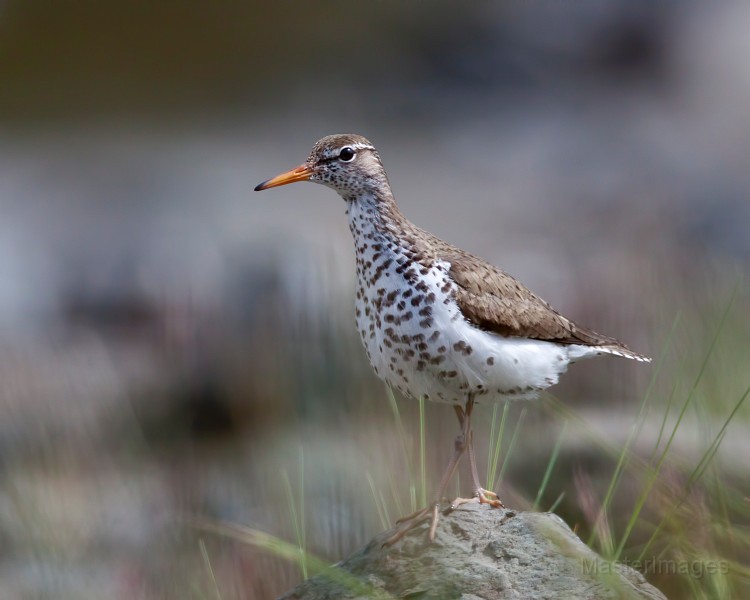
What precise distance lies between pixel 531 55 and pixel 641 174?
188 cm

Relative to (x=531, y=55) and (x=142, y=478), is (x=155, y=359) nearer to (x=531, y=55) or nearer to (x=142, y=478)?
(x=142, y=478)

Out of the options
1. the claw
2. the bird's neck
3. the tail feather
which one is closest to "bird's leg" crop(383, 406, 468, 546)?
the claw

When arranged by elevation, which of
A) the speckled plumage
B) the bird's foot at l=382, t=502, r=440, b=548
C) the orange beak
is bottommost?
the bird's foot at l=382, t=502, r=440, b=548

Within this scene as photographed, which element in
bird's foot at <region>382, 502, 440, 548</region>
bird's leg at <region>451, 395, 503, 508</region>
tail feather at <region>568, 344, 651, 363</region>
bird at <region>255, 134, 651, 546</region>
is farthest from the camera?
tail feather at <region>568, 344, 651, 363</region>

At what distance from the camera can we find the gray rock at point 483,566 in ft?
10.6

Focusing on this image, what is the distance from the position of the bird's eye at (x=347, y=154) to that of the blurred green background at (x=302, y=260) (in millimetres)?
Answer: 588

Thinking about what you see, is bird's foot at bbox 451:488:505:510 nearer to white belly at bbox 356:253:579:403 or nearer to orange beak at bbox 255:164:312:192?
white belly at bbox 356:253:579:403

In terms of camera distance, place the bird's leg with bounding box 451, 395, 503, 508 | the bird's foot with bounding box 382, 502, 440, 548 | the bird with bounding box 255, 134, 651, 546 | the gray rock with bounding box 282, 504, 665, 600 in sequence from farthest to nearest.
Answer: the bird's leg with bounding box 451, 395, 503, 508 → the bird with bounding box 255, 134, 651, 546 → the bird's foot with bounding box 382, 502, 440, 548 → the gray rock with bounding box 282, 504, 665, 600

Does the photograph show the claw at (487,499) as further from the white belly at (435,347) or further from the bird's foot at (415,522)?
the white belly at (435,347)

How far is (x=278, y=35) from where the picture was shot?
9992mm

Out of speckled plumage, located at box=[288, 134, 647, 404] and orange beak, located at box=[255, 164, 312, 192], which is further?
orange beak, located at box=[255, 164, 312, 192]

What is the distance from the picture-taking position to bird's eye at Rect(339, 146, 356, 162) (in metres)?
3.83

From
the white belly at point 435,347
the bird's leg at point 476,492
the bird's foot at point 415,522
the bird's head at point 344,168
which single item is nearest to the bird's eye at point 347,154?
the bird's head at point 344,168

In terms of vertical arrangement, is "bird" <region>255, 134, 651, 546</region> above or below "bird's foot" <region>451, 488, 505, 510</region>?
above
